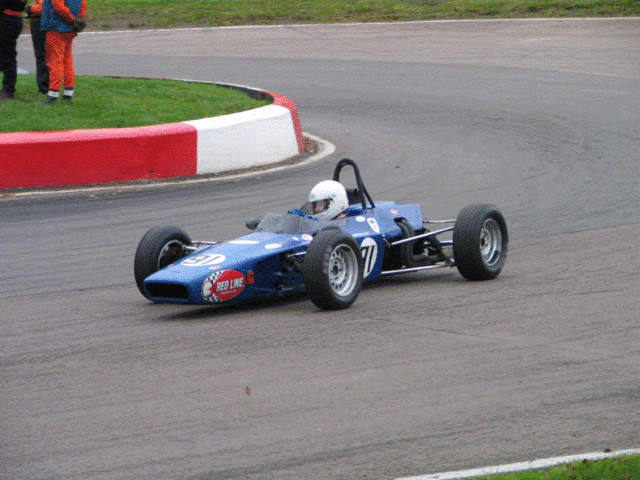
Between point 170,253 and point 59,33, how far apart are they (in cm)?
605

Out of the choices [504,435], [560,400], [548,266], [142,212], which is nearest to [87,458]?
[504,435]

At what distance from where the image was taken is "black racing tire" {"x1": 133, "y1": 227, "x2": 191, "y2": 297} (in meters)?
7.64

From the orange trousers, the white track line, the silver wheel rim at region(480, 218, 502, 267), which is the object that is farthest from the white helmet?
the orange trousers

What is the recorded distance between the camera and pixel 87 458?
178 inches

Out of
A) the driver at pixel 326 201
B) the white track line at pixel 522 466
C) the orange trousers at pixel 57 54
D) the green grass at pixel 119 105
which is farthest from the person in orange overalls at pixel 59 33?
the white track line at pixel 522 466

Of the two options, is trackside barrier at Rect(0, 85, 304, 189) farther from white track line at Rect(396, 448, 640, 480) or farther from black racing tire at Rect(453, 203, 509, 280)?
white track line at Rect(396, 448, 640, 480)

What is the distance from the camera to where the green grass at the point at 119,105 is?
12352 mm

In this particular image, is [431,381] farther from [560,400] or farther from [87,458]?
[87,458]

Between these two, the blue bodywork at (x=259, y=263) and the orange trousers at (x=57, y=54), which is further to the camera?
the orange trousers at (x=57, y=54)

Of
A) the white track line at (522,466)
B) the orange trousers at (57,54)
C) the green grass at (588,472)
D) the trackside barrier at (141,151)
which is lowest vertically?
the trackside barrier at (141,151)

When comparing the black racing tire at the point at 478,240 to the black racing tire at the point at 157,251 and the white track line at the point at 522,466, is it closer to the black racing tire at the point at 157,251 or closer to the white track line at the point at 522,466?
the black racing tire at the point at 157,251

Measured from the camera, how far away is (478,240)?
802 cm

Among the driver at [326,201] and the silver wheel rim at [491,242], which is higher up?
the driver at [326,201]

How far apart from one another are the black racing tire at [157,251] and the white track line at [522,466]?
368 cm
